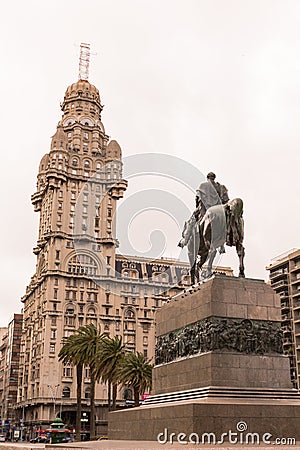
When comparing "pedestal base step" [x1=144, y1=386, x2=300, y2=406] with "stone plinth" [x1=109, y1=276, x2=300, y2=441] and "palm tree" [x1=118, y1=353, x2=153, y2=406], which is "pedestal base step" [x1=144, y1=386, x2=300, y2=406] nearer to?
"stone plinth" [x1=109, y1=276, x2=300, y2=441]

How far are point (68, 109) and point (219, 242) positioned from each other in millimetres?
104041

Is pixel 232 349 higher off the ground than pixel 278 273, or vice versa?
pixel 278 273

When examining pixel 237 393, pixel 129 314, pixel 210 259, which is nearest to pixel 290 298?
pixel 129 314

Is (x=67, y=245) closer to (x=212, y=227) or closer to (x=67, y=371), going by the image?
(x=67, y=371)

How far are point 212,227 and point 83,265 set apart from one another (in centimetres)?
8637

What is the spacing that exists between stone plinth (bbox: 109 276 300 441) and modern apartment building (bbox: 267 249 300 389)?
62299mm

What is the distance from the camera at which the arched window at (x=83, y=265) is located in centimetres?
10544

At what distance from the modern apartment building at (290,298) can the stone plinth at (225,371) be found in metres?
62.3

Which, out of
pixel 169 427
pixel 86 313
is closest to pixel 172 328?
pixel 169 427

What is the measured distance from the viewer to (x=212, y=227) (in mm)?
24547

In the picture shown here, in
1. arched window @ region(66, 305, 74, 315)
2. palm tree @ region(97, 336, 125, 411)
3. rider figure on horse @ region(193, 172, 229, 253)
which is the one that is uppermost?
arched window @ region(66, 305, 74, 315)

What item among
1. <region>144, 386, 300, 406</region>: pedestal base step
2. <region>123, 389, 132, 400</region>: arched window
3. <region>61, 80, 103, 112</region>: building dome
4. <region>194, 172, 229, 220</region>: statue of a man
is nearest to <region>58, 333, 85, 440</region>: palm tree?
<region>123, 389, 132, 400</region>: arched window

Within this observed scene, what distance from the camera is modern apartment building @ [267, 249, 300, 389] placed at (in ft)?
275

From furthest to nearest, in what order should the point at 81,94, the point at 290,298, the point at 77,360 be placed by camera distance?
the point at 81,94 < the point at 290,298 < the point at 77,360
